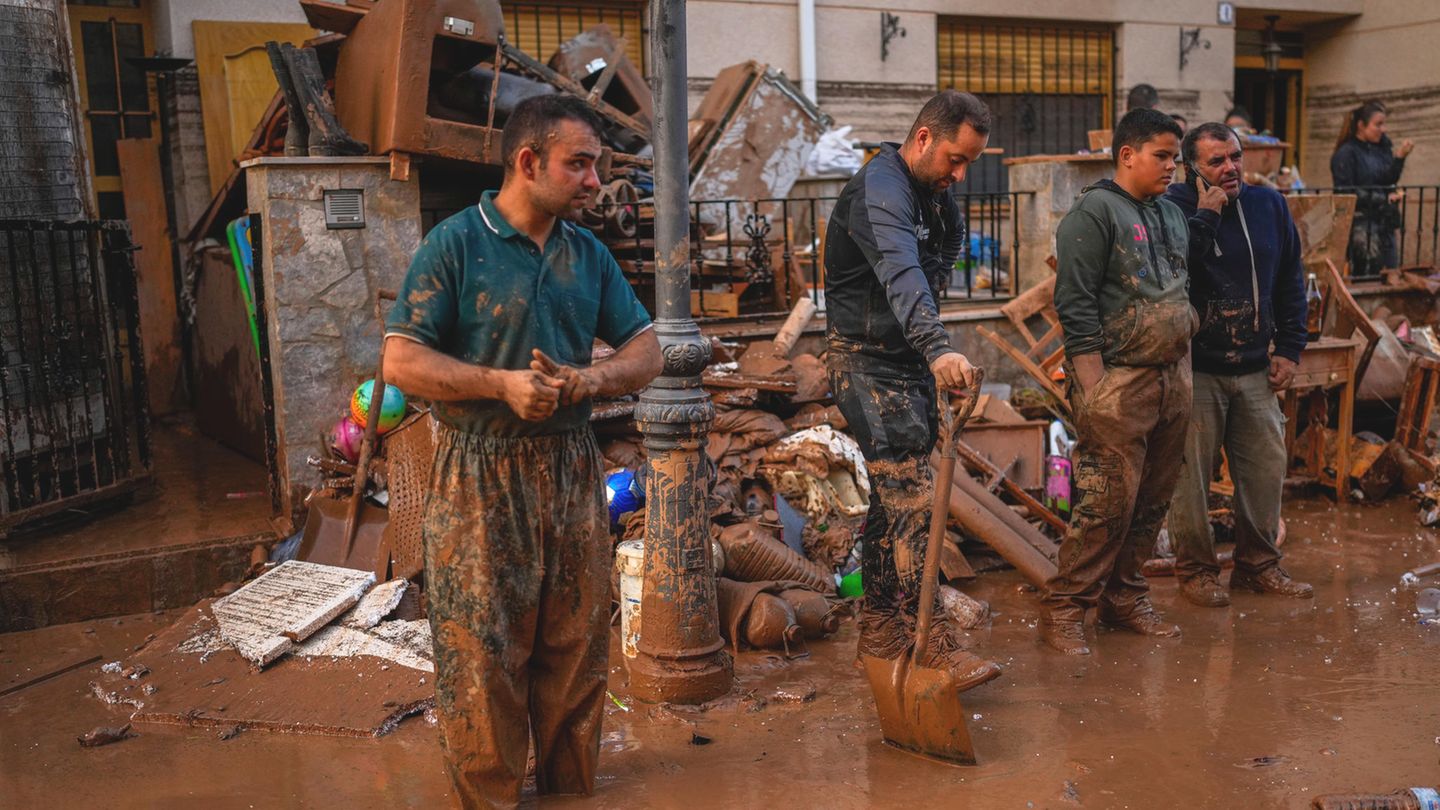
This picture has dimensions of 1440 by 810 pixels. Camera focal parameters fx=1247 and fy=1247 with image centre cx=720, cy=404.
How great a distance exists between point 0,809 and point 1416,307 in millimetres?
10701

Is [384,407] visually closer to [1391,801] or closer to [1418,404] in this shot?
[1391,801]

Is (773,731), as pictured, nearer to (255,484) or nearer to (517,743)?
(517,743)

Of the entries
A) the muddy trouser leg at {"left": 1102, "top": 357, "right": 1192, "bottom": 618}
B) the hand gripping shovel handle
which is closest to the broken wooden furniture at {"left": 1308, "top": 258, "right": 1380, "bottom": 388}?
the muddy trouser leg at {"left": 1102, "top": 357, "right": 1192, "bottom": 618}

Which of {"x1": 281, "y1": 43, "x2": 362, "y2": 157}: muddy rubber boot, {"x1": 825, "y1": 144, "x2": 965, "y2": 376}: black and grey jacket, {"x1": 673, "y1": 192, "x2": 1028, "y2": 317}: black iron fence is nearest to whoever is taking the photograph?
{"x1": 825, "y1": 144, "x2": 965, "y2": 376}: black and grey jacket

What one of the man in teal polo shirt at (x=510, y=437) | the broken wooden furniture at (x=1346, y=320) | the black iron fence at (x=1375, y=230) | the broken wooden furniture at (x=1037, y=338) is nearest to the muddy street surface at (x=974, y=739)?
the man in teal polo shirt at (x=510, y=437)

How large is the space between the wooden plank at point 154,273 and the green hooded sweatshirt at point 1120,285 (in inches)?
278

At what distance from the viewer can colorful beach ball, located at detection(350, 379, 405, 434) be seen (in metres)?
6.11

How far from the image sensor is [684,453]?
4.69 m

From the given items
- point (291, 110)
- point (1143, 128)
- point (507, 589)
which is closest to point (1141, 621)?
point (1143, 128)

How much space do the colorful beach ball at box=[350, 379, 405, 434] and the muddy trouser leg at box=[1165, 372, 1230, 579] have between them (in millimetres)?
3698

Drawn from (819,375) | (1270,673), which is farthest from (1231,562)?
(819,375)

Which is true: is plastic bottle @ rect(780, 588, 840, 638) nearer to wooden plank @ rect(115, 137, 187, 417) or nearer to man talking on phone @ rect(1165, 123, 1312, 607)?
man talking on phone @ rect(1165, 123, 1312, 607)

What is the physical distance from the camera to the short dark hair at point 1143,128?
16.4ft

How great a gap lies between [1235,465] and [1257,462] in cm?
11
